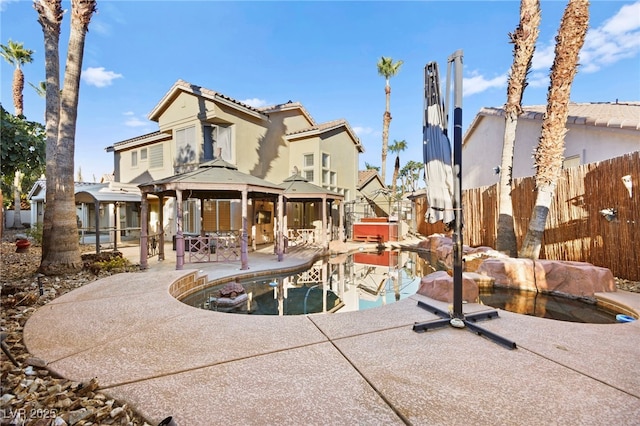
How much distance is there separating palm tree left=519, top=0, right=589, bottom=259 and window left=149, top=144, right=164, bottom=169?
629 inches

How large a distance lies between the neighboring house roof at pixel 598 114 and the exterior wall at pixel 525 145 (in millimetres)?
333

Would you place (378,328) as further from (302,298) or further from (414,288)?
(414,288)

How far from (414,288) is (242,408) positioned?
576cm

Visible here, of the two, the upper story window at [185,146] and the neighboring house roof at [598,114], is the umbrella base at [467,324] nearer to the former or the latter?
the neighboring house roof at [598,114]

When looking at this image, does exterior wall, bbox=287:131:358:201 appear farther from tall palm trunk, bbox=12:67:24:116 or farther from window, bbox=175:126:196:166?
tall palm trunk, bbox=12:67:24:116

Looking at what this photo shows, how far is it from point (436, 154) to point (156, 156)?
50.1 feet

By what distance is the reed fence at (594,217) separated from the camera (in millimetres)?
6004

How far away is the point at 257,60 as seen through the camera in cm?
1817

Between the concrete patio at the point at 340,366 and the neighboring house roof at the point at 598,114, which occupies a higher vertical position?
the neighboring house roof at the point at 598,114

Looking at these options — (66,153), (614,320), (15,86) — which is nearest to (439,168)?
(614,320)

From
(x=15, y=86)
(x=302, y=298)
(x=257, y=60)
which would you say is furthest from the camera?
(x=15, y=86)

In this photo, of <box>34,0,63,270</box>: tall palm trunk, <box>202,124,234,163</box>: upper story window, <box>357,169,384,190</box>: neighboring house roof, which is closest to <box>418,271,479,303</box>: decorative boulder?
<box>34,0,63,270</box>: tall palm trunk

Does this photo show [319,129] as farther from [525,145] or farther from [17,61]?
[17,61]

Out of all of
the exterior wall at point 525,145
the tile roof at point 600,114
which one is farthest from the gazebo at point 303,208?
the tile roof at point 600,114
